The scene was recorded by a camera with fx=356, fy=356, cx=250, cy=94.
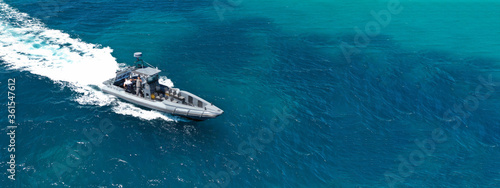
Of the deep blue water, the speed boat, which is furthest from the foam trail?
the speed boat

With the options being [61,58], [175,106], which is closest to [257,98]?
[175,106]

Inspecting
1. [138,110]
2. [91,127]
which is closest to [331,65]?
[138,110]

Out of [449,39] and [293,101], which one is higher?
[449,39]

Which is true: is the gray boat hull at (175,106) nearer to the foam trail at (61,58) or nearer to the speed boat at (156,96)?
the speed boat at (156,96)

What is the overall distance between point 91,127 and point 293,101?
38.8 m

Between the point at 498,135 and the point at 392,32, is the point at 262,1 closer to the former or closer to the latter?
the point at 392,32

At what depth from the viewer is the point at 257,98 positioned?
244 ft

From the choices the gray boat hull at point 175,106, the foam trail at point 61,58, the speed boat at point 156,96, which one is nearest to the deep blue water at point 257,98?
the foam trail at point 61,58

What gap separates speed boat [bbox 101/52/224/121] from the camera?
64688 millimetres

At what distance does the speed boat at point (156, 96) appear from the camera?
64.7m

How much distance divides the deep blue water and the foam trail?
1.46ft

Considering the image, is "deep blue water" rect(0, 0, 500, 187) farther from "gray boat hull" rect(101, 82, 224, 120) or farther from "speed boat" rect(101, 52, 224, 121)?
"speed boat" rect(101, 52, 224, 121)

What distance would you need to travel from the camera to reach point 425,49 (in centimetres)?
9612

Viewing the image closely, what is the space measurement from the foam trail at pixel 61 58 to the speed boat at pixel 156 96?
2188mm
